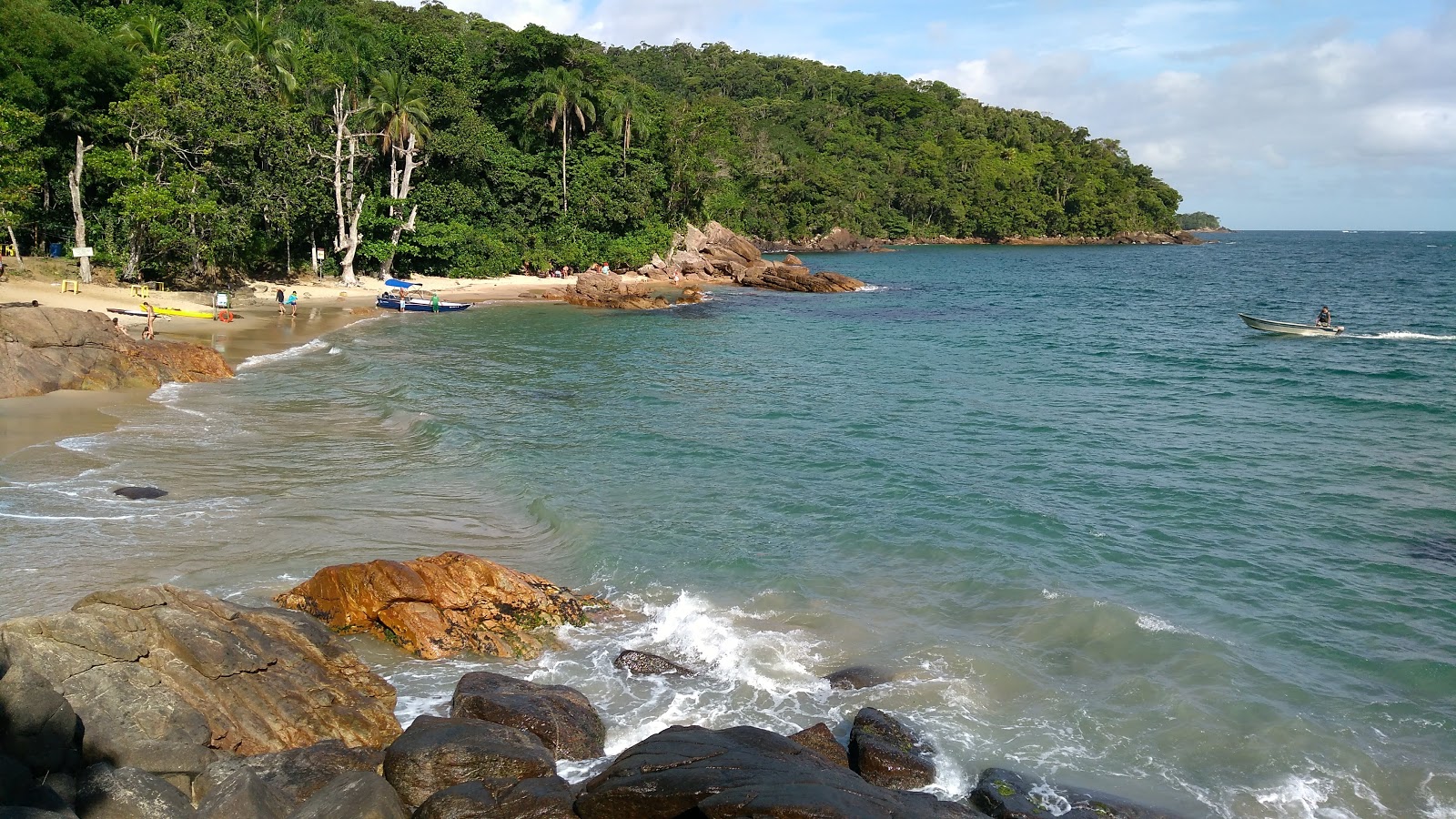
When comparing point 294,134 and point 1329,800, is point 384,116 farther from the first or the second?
point 1329,800

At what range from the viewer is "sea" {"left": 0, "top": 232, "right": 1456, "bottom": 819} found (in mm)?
10773

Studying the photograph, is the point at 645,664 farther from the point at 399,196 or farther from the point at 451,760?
the point at 399,196

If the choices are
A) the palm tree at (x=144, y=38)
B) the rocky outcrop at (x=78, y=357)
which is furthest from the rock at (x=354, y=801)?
the palm tree at (x=144, y=38)

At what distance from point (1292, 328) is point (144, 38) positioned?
52495 millimetres

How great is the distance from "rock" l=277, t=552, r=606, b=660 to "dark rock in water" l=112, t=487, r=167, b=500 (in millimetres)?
5503

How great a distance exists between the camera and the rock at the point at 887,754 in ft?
30.5

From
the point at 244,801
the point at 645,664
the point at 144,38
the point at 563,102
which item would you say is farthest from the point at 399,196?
the point at 244,801

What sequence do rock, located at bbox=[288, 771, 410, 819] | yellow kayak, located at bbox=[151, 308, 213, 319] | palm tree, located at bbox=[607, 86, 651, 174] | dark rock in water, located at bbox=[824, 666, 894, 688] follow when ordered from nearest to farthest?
1. rock, located at bbox=[288, 771, 410, 819]
2. dark rock in water, located at bbox=[824, 666, 894, 688]
3. yellow kayak, located at bbox=[151, 308, 213, 319]
4. palm tree, located at bbox=[607, 86, 651, 174]

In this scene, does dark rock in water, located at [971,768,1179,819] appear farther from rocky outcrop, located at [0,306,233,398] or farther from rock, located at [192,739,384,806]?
rocky outcrop, located at [0,306,233,398]

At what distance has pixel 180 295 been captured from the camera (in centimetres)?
3903

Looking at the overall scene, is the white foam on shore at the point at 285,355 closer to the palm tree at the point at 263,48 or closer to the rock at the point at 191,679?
the palm tree at the point at 263,48

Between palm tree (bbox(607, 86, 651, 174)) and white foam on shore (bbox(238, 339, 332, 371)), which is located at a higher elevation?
palm tree (bbox(607, 86, 651, 174))

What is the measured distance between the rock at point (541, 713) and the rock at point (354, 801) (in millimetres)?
1947

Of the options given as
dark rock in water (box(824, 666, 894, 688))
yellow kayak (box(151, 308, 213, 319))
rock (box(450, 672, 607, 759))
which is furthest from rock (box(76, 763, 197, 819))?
yellow kayak (box(151, 308, 213, 319))
